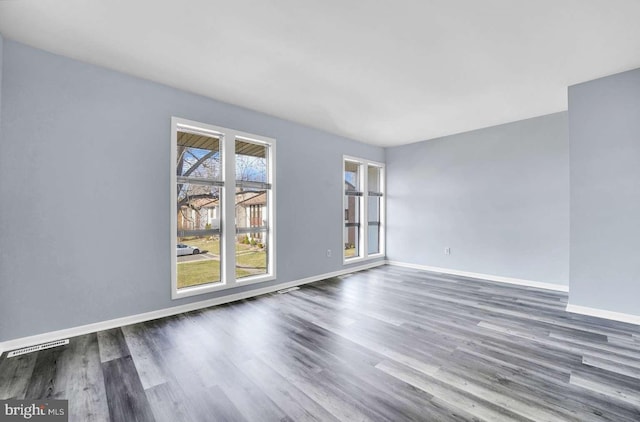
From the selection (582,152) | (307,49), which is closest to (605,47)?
(582,152)

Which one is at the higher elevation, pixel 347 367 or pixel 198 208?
pixel 198 208

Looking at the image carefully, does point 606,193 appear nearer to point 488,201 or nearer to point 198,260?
point 488,201

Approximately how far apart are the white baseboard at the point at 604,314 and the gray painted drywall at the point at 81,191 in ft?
15.5

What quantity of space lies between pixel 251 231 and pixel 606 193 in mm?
4638

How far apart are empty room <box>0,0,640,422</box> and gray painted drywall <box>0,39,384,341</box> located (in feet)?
0.06

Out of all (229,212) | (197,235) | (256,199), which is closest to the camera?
(197,235)

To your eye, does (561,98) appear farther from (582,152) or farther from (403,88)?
(403,88)

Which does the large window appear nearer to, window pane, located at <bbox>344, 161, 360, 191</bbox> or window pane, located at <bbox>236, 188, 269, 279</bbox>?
window pane, located at <bbox>236, 188, 269, 279</bbox>

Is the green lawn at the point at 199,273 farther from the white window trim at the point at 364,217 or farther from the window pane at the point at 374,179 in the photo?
the window pane at the point at 374,179

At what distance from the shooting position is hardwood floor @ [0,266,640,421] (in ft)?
5.65

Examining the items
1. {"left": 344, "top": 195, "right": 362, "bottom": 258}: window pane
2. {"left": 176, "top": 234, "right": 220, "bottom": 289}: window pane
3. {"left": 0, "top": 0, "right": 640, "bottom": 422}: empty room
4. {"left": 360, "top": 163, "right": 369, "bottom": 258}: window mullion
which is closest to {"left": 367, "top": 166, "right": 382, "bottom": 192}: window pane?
{"left": 360, "top": 163, "right": 369, "bottom": 258}: window mullion

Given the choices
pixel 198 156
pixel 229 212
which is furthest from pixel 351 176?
pixel 198 156

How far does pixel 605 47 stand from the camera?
2604mm

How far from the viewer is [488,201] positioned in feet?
16.6
